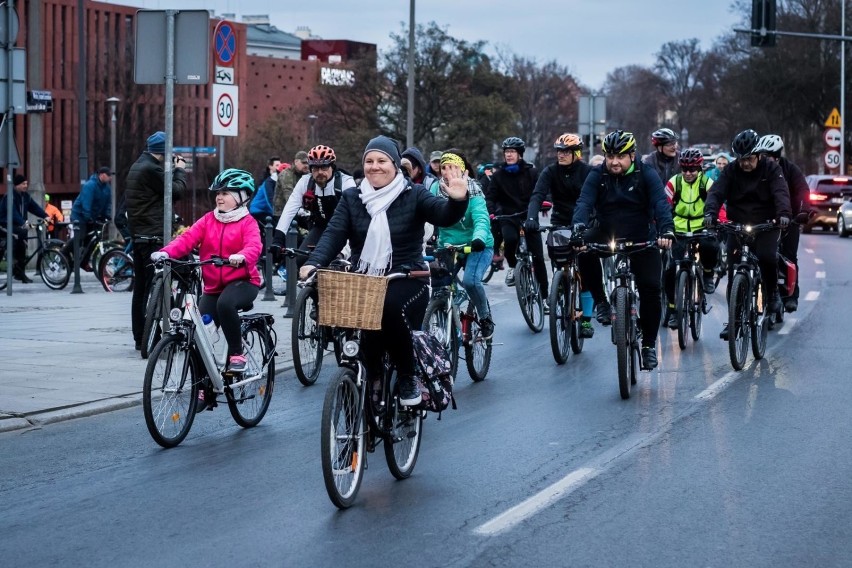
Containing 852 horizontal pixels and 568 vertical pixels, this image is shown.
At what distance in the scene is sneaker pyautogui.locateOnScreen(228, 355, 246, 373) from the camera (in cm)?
933

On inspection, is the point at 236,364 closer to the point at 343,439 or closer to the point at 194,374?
the point at 194,374

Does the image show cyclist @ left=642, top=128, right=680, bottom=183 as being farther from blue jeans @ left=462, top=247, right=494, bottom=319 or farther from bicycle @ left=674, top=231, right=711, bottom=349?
blue jeans @ left=462, top=247, right=494, bottom=319

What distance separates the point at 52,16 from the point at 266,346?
243 ft

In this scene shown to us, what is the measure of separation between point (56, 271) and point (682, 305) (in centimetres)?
1263

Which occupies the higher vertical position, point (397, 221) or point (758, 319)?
point (397, 221)

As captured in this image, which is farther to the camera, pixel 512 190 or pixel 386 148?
pixel 512 190

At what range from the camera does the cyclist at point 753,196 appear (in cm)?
1305

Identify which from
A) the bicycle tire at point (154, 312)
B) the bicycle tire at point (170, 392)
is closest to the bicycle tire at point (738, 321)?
the bicycle tire at point (154, 312)

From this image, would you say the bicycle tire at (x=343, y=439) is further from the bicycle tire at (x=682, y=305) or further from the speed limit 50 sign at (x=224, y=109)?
the speed limit 50 sign at (x=224, y=109)

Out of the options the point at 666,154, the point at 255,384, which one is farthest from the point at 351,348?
the point at 666,154

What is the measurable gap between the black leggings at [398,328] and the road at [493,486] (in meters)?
0.66

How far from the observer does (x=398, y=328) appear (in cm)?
737

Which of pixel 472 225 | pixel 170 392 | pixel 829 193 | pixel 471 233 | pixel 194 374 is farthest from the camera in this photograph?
pixel 829 193

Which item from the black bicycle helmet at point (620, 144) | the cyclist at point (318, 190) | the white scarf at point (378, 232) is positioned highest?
the black bicycle helmet at point (620, 144)
